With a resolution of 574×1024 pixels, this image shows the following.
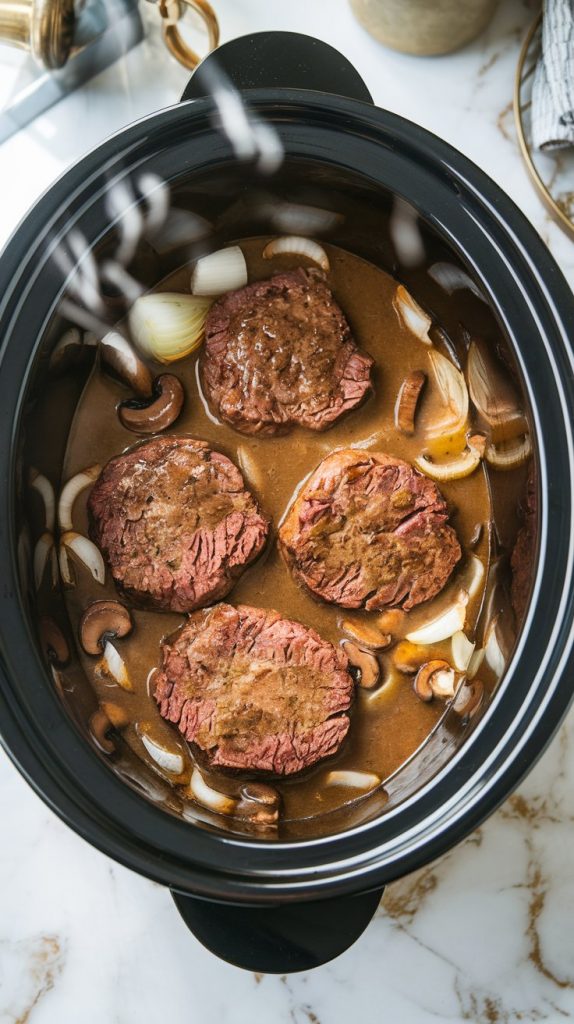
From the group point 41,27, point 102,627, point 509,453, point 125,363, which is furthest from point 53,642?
point 41,27

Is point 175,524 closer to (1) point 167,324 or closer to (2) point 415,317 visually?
(1) point 167,324

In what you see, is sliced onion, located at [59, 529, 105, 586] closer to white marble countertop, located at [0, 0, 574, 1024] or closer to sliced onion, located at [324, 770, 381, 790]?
white marble countertop, located at [0, 0, 574, 1024]

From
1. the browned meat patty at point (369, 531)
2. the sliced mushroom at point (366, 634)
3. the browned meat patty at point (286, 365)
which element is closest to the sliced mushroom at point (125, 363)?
the browned meat patty at point (286, 365)

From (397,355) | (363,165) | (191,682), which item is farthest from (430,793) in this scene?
(363,165)

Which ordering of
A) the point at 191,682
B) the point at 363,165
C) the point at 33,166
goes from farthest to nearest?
the point at 33,166 → the point at 191,682 → the point at 363,165

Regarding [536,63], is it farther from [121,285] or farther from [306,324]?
[121,285]

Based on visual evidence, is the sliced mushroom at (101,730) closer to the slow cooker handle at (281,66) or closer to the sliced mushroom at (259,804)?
the sliced mushroom at (259,804)
